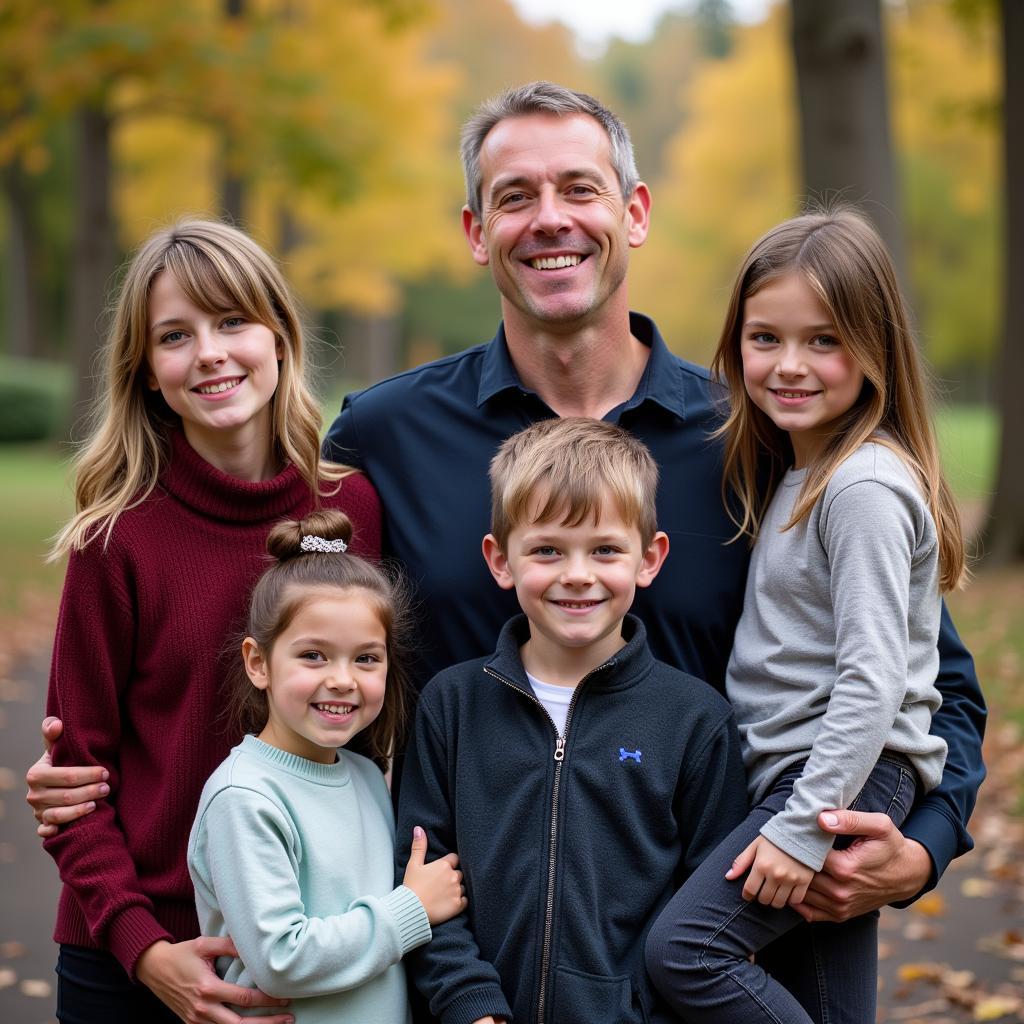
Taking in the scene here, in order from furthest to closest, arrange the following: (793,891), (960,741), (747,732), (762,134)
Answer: (762,134) → (960,741) → (747,732) → (793,891)

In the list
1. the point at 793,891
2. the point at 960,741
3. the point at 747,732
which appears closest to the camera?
the point at 793,891

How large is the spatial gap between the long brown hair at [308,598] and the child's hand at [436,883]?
1.29 feet

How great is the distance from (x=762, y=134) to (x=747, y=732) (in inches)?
1359

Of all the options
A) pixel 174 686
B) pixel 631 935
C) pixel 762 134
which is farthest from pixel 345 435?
pixel 762 134

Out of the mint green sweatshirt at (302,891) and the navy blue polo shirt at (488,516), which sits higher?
the navy blue polo shirt at (488,516)

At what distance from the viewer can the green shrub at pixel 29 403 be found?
2750cm

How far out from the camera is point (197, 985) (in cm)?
295

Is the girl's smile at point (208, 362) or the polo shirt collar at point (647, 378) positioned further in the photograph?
the polo shirt collar at point (647, 378)

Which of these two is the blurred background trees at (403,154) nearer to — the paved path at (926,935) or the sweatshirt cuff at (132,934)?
the sweatshirt cuff at (132,934)

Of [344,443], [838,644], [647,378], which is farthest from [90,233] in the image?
[838,644]

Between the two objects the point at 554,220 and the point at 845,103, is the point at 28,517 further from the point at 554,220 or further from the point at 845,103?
the point at 554,220

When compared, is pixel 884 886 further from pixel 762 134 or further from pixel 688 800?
pixel 762 134

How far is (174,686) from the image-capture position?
318cm

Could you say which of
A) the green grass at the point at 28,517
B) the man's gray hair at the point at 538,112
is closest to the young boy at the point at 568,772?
the man's gray hair at the point at 538,112
